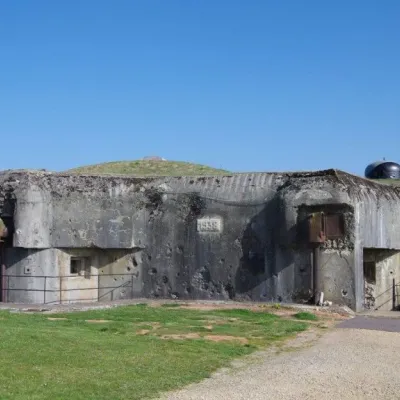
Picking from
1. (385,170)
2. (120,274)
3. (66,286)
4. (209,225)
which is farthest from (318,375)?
(385,170)

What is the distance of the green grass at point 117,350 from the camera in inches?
328

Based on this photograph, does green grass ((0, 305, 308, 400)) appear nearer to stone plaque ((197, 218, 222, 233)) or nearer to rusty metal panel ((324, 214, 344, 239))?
rusty metal panel ((324, 214, 344, 239))

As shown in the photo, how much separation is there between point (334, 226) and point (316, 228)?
0.46 m

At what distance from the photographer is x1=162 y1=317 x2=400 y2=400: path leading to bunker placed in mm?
8344

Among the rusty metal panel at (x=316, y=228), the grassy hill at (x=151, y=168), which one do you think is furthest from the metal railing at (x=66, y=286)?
the grassy hill at (x=151, y=168)

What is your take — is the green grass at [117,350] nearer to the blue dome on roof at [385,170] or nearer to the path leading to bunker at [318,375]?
the path leading to bunker at [318,375]

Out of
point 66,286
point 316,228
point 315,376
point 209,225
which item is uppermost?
point 209,225

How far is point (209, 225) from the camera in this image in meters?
19.4

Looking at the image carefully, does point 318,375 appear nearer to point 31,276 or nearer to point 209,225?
point 209,225

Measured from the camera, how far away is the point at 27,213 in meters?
19.8

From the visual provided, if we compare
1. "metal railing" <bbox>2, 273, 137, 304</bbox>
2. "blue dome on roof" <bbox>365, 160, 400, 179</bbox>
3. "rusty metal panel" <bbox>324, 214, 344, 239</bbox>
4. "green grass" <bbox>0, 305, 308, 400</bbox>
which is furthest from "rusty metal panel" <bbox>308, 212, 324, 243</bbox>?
"blue dome on roof" <bbox>365, 160, 400, 179</bbox>

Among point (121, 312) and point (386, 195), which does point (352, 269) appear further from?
point (121, 312)

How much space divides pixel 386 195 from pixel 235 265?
5.08 metres

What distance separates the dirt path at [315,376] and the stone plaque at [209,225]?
279 inches
